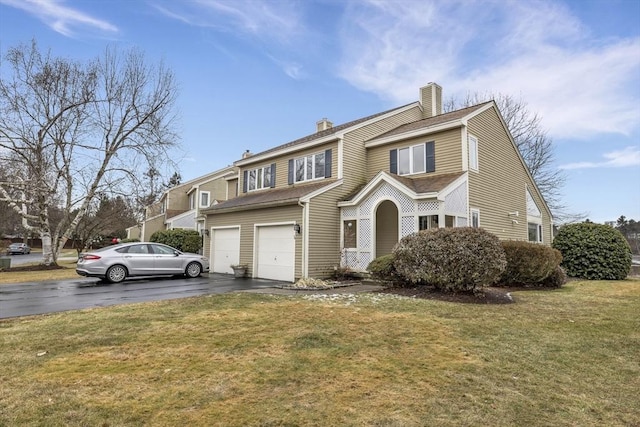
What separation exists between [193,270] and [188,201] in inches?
860

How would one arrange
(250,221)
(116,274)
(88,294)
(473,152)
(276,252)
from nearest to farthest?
(88,294), (116,274), (473,152), (276,252), (250,221)

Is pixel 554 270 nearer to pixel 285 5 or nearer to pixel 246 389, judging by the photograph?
pixel 246 389

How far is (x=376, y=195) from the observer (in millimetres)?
14195

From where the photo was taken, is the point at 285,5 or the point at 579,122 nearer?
the point at 285,5

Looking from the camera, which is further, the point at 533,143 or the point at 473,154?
the point at 533,143

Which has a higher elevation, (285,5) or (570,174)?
(285,5)

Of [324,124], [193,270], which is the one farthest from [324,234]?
[324,124]

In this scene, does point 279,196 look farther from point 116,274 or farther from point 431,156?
point 116,274

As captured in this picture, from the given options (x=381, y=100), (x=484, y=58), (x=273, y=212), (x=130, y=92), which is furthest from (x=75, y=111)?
(x=484, y=58)

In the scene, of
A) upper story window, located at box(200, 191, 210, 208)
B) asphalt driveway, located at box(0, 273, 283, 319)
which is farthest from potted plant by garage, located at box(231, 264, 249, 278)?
upper story window, located at box(200, 191, 210, 208)

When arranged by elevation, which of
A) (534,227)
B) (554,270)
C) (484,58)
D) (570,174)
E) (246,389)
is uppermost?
(484,58)

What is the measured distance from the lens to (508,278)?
12.5 meters

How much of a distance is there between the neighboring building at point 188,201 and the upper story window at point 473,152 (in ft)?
65.7

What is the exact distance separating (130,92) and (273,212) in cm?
1341
